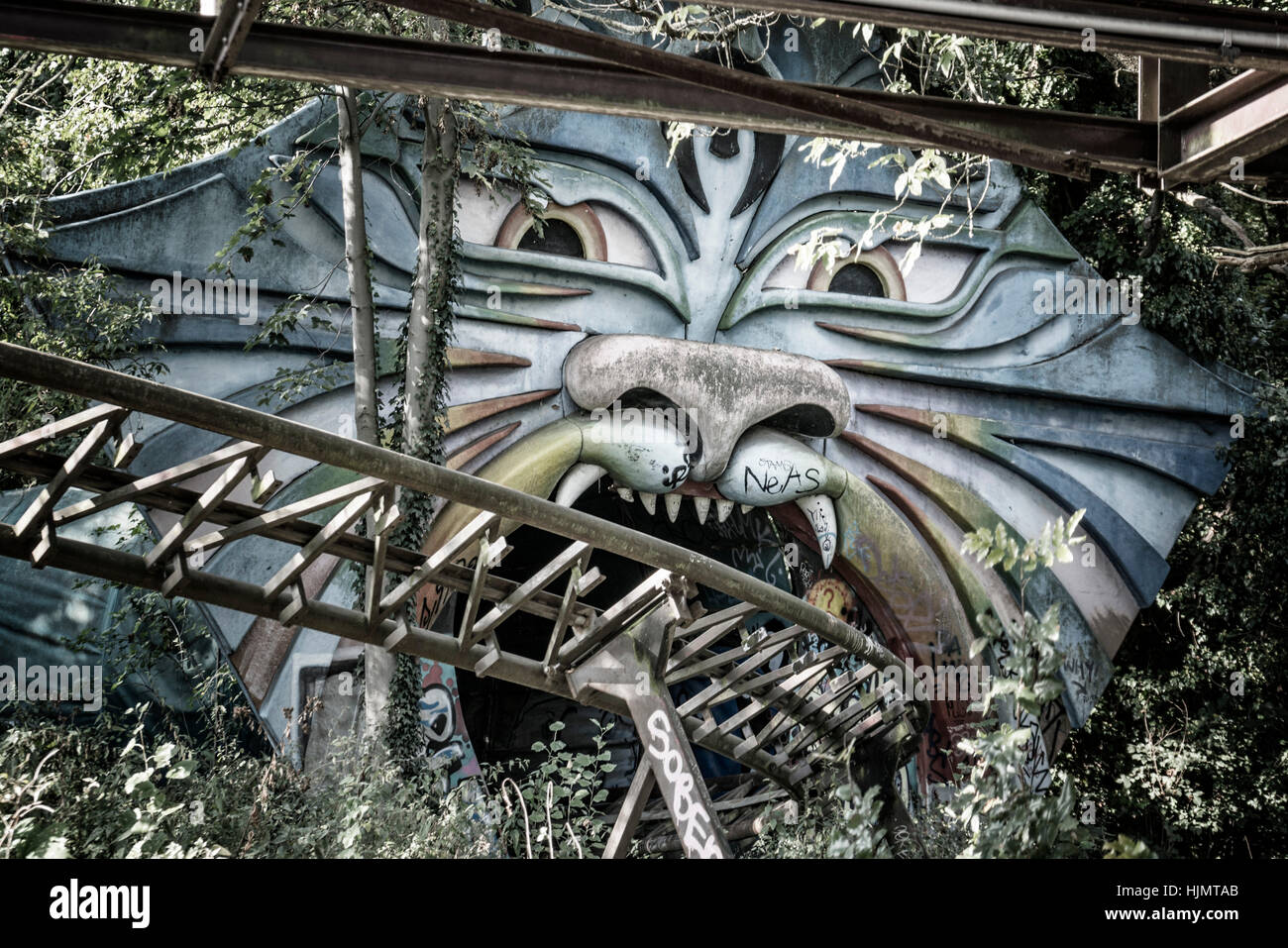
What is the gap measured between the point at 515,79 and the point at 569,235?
7.26 m

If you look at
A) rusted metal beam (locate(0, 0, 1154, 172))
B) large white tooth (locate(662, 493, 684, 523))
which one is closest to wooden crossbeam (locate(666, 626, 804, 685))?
large white tooth (locate(662, 493, 684, 523))

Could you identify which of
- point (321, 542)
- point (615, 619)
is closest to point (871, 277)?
point (615, 619)

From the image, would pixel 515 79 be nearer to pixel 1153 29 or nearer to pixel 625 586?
pixel 1153 29

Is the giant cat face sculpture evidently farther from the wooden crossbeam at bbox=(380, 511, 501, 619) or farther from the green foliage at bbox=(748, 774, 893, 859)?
the wooden crossbeam at bbox=(380, 511, 501, 619)

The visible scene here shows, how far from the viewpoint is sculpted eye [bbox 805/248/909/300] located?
41.6 feet

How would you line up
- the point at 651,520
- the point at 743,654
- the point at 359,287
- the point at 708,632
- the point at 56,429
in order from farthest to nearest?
the point at 651,520 → the point at 359,287 → the point at 743,654 → the point at 708,632 → the point at 56,429

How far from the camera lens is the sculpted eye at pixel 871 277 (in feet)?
41.6

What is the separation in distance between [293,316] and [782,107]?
6.11m

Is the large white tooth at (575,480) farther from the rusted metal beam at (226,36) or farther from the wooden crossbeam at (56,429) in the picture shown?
the rusted metal beam at (226,36)

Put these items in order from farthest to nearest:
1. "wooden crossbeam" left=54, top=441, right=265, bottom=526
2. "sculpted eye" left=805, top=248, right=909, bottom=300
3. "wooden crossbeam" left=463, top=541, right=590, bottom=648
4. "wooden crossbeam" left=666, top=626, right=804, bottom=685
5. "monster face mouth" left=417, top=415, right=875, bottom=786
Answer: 1. "sculpted eye" left=805, top=248, right=909, bottom=300
2. "monster face mouth" left=417, top=415, right=875, bottom=786
3. "wooden crossbeam" left=666, top=626, right=804, bottom=685
4. "wooden crossbeam" left=463, top=541, right=590, bottom=648
5. "wooden crossbeam" left=54, top=441, right=265, bottom=526

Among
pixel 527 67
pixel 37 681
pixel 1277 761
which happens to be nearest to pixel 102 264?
pixel 37 681

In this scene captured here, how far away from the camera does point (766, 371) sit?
39.1ft

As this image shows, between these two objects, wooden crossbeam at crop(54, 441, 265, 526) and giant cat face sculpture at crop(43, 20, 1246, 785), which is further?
giant cat face sculpture at crop(43, 20, 1246, 785)

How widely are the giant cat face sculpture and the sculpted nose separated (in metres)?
0.03
